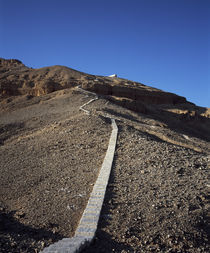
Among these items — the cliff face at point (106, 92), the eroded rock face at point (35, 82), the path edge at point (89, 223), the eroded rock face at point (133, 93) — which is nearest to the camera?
the path edge at point (89, 223)

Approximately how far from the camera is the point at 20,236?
12.4ft

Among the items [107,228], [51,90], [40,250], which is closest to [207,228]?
[107,228]

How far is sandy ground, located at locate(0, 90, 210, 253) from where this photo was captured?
405 cm

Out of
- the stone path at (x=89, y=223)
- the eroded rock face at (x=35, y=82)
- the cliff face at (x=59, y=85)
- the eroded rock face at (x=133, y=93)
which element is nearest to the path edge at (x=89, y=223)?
the stone path at (x=89, y=223)

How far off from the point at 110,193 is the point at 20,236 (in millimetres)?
2420

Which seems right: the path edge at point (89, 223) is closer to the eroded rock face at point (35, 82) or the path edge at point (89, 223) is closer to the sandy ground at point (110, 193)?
the sandy ground at point (110, 193)

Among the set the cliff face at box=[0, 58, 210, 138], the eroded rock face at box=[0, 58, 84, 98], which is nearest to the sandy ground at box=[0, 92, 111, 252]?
the cliff face at box=[0, 58, 210, 138]

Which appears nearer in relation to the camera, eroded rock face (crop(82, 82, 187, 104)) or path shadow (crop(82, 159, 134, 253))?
path shadow (crop(82, 159, 134, 253))

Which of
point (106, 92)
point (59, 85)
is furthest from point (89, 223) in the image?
point (106, 92)

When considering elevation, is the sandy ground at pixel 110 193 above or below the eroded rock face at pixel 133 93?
Answer: below

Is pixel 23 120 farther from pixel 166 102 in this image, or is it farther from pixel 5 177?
pixel 166 102

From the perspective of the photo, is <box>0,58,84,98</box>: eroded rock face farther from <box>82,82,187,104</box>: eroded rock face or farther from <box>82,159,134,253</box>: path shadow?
<box>82,159,134,253</box>: path shadow

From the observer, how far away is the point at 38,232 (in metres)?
4.19

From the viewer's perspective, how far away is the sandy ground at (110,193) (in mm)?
4047
